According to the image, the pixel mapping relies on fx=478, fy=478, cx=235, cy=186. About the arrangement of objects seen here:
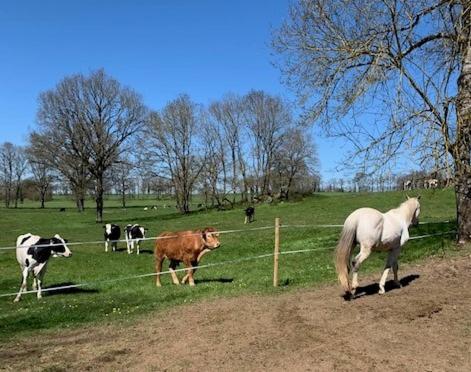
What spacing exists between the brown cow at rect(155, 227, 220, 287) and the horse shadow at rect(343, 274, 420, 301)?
4.29 metres

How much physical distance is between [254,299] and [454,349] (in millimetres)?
4493

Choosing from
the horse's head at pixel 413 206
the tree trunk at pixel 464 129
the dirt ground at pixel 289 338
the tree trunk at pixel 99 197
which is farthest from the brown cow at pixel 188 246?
the tree trunk at pixel 99 197

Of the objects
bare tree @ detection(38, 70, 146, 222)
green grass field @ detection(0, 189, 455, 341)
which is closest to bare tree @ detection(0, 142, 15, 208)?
bare tree @ detection(38, 70, 146, 222)

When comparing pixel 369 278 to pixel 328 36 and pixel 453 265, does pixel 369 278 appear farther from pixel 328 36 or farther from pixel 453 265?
pixel 328 36

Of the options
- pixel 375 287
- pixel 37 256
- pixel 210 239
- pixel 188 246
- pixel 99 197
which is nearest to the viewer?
pixel 375 287

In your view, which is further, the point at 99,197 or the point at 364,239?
the point at 99,197

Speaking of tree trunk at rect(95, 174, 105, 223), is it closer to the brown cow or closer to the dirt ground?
the brown cow

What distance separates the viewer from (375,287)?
9469 mm

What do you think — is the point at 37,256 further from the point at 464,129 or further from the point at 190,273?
the point at 464,129

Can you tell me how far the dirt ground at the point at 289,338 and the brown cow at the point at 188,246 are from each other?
3533 millimetres

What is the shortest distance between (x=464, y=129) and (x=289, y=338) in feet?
22.5

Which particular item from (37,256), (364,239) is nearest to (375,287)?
(364,239)

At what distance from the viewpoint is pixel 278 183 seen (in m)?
71.6

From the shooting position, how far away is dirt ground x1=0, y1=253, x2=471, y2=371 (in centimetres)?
564
